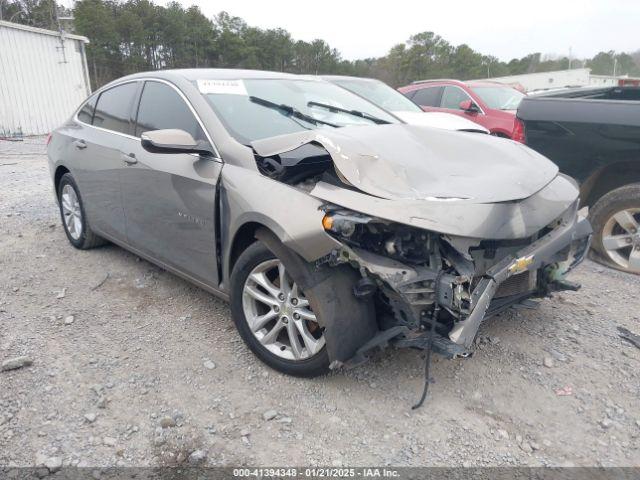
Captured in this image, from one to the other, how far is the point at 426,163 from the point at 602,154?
231cm

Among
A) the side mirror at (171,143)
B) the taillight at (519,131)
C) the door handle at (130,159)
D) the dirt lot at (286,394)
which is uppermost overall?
the side mirror at (171,143)

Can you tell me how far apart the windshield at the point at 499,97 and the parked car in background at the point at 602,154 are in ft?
15.4

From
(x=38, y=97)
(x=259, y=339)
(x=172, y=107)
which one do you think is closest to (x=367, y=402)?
(x=259, y=339)

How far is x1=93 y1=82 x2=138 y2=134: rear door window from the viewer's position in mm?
4098

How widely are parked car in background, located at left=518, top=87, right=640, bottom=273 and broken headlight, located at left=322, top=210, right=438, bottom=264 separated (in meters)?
2.70

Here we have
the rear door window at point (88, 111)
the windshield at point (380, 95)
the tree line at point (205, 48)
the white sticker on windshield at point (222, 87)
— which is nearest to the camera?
the white sticker on windshield at point (222, 87)

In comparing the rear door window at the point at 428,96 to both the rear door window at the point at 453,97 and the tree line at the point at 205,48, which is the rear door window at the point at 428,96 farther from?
the tree line at the point at 205,48

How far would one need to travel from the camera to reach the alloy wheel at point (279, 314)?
2.74 m

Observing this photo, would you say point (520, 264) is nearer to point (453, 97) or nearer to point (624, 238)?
point (624, 238)

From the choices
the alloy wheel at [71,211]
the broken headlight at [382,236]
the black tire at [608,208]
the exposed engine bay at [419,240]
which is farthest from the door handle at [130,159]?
the black tire at [608,208]

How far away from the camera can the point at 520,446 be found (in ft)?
7.82

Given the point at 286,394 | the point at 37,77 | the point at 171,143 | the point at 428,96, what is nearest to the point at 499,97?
the point at 428,96

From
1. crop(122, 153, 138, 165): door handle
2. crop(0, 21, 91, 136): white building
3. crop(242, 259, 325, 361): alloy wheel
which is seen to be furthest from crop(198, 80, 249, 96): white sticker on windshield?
crop(0, 21, 91, 136): white building

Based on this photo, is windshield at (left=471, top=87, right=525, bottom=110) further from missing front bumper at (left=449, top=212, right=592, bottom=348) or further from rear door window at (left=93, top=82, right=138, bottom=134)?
rear door window at (left=93, top=82, right=138, bottom=134)
